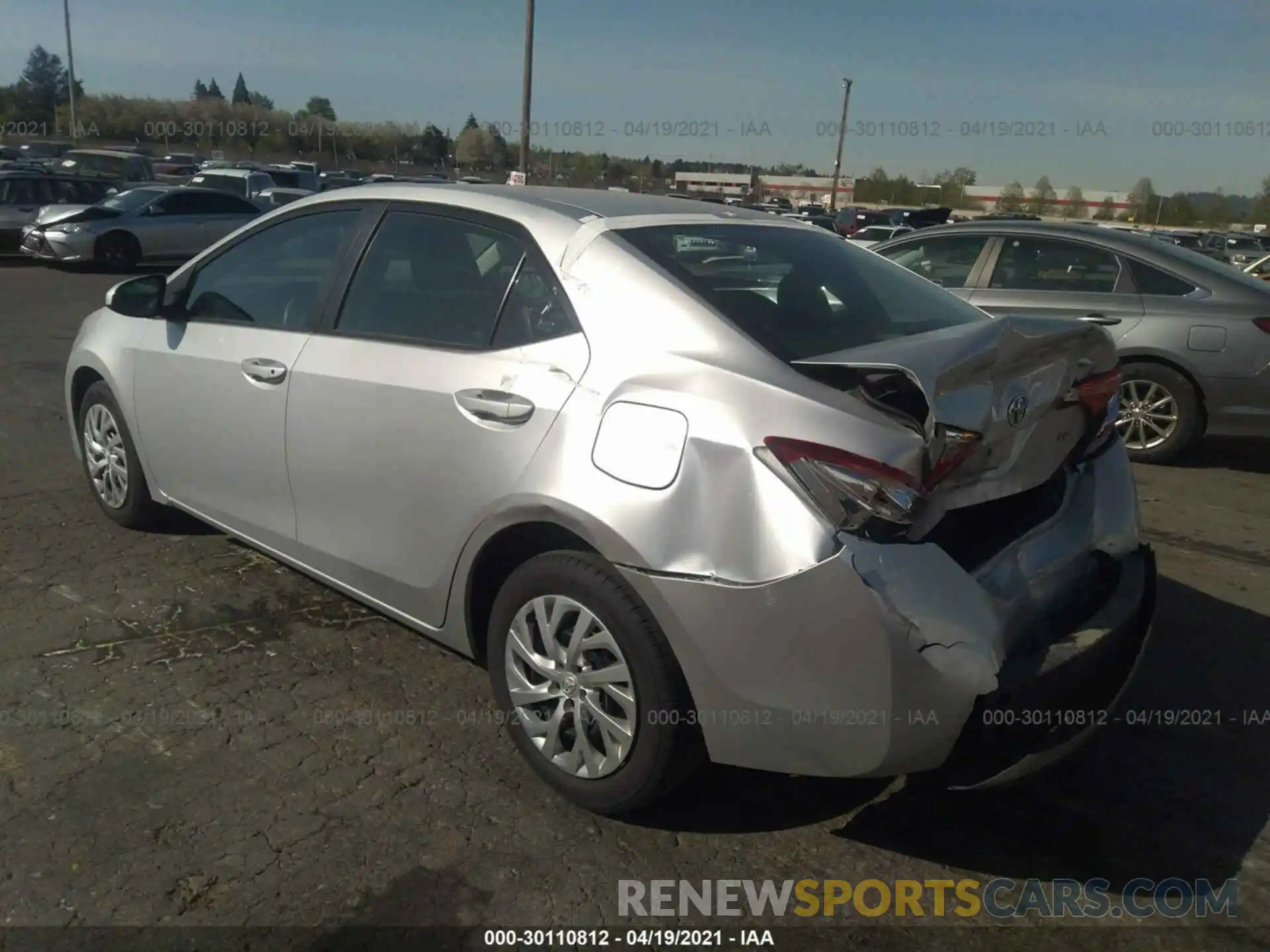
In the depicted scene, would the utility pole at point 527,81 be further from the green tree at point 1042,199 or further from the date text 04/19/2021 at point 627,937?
the green tree at point 1042,199

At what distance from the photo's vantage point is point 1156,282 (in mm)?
7258

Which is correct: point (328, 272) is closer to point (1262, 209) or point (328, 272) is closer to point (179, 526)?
point (179, 526)

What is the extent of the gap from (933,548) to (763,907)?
101cm

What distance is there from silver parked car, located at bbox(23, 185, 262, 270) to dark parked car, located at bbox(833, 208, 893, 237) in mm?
18742

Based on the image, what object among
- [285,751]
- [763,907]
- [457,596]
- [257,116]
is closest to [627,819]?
[763,907]

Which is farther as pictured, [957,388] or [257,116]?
[257,116]

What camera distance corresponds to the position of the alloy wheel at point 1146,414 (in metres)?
7.20

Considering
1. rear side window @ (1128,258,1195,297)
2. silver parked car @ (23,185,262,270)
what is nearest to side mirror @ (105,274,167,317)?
rear side window @ (1128,258,1195,297)

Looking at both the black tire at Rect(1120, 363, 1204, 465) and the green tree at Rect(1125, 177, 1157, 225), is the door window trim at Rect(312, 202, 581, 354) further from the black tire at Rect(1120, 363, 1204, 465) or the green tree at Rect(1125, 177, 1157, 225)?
the green tree at Rect(1125, 177, 1157, 225)

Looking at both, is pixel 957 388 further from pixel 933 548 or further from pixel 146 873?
pixel 146 873

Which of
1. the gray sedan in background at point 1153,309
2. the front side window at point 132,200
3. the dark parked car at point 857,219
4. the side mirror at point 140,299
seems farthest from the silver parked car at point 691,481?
the dark parked car at point 857,219

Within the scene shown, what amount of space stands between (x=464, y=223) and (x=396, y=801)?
1.85 meters

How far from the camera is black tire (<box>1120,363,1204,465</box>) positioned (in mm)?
7102

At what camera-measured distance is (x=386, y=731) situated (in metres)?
A: 3.36
